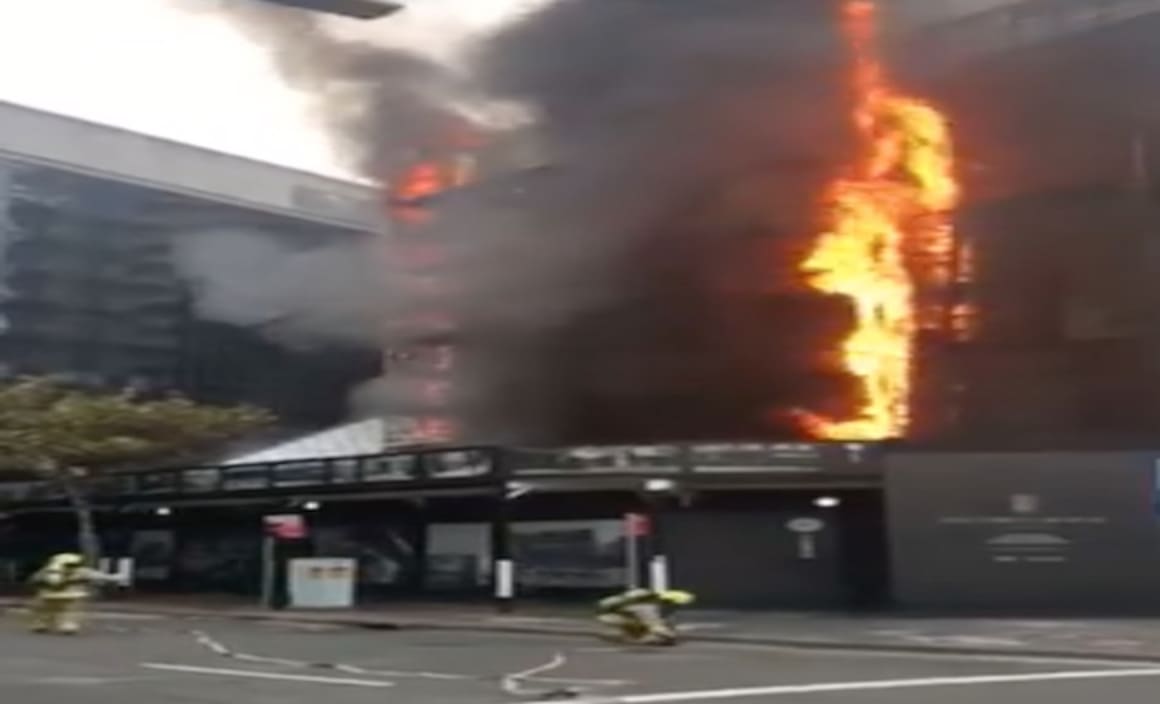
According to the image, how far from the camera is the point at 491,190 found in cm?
3803

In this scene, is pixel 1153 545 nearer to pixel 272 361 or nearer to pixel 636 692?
pixel 636 692

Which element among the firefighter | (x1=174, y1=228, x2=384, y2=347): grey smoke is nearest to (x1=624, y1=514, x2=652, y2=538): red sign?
the firefighter

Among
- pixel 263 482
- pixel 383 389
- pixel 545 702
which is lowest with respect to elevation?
pixel 545 702

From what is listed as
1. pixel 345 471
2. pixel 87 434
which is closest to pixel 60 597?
pixel 345 471

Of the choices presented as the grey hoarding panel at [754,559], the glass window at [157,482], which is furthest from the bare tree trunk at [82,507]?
the grey hoarding panel at [754,559]

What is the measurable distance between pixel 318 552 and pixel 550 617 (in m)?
10.2

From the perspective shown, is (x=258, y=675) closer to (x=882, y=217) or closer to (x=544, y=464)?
(x=544, y=464)

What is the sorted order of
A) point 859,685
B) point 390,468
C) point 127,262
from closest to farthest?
point 859,685 → point 390,468 → point 127,262

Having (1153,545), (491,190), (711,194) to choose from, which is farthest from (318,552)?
(1153,545)

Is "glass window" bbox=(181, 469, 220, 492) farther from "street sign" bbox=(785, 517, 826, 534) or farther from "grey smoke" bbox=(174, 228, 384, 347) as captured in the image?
"street sign" bbox=(785, 517, 826, 534)

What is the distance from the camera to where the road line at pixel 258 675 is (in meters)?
14.3

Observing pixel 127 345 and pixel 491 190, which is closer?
pixel 491 190

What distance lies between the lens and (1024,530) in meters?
26.6

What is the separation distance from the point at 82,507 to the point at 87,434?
1.79 meters
